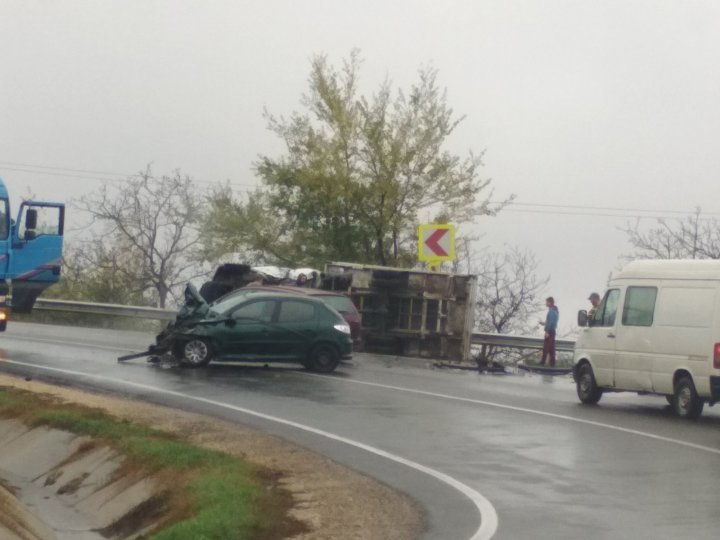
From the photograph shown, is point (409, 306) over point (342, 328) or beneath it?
over

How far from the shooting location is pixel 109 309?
128 feet

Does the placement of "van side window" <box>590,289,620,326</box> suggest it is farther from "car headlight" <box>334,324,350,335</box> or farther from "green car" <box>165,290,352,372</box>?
"green car" <box>165,290,352,372</box>

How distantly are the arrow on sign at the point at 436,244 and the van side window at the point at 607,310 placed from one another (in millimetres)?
8717

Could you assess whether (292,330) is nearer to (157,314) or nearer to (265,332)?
(265,332)

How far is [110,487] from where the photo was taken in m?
14.5

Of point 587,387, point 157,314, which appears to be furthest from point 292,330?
point 157,314

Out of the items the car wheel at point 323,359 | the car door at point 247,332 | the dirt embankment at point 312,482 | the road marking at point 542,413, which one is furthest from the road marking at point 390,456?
the car wheel at point 323,359

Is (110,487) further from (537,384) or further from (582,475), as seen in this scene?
(537,384)

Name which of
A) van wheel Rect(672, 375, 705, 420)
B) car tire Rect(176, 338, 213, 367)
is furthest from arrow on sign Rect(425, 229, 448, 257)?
van wheel Rect(672, 375, 705, 420)

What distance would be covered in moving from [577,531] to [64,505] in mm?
6763

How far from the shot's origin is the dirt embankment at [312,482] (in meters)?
10.6

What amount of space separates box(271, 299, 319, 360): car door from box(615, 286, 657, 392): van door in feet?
21.8

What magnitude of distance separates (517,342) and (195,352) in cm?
933

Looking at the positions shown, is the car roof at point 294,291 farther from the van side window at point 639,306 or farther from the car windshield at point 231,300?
the van side window at point 639,306
